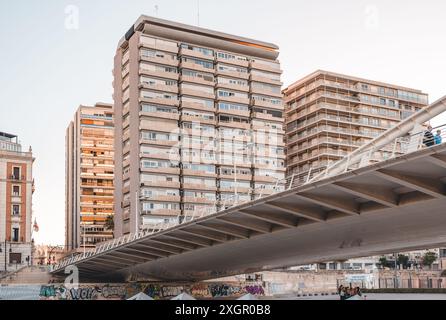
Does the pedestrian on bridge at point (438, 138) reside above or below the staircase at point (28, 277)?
above

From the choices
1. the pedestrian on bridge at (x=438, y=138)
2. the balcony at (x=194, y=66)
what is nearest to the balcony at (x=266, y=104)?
the balcony at (x=194, y=66)

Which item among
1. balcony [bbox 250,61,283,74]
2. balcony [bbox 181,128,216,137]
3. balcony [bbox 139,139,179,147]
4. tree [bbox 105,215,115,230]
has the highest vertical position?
balcony [bbox 250,61,283,74]

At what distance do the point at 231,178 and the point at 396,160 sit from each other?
96.7 m

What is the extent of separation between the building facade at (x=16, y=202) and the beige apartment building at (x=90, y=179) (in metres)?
46.5

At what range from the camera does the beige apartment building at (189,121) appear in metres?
113

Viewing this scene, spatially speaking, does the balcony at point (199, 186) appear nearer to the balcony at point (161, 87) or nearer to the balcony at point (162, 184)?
the balcony at point (162, 184)

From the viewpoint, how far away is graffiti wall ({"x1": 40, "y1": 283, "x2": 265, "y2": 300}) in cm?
6775

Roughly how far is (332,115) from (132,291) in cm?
7508

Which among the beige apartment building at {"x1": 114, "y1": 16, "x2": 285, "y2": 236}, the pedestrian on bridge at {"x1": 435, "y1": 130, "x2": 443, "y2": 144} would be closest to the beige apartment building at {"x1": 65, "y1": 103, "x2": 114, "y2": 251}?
the beige apartment building at {"x1": 114, "y1": 16, "x2": 285, "y2": 236}

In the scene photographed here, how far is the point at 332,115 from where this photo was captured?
13612 cm

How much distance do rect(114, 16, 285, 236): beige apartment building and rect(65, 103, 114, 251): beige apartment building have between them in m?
45.2

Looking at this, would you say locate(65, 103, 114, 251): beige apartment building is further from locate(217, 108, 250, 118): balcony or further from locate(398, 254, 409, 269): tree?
locate(398, 254, 409, 269): tree

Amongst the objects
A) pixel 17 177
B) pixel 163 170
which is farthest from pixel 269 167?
pixel 17 177
